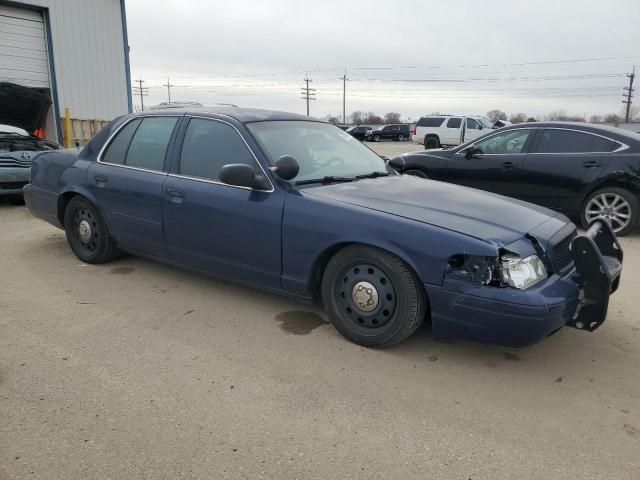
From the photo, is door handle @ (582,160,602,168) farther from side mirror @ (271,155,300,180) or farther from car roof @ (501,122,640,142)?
side mirror @ (271,155,300,180)

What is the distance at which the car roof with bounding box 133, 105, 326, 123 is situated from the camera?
4.13 m

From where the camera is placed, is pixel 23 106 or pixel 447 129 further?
pixel 447 129

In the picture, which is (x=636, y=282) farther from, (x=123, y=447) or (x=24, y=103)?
(x=24, y=103)

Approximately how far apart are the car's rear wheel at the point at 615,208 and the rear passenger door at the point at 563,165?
6.9 inches

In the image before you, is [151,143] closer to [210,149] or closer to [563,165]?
[210,149]

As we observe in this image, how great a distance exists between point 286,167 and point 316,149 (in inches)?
28.0

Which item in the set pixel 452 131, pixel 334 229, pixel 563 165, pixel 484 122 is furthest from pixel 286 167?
pixel 484 122

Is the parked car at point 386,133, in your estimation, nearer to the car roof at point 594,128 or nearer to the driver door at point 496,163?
the driver door at point 496,163

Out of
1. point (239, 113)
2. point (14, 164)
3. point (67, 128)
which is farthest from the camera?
point (67, 128)

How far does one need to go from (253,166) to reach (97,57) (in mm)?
13679

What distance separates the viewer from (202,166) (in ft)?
13.4

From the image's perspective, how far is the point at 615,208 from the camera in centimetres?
682

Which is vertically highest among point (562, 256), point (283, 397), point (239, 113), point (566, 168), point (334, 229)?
point (239, 113)

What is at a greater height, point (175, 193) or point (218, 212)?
point (175, 193)
